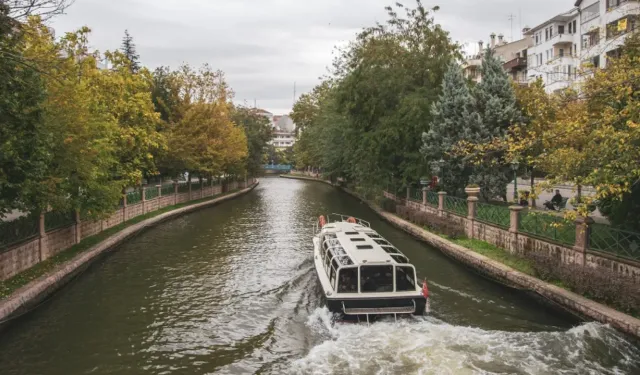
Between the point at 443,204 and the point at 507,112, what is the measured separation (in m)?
6.48

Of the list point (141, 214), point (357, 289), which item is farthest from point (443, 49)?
point (357, 289)

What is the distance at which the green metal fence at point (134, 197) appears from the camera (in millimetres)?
31720

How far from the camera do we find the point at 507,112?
1104 inches

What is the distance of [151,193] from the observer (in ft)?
120

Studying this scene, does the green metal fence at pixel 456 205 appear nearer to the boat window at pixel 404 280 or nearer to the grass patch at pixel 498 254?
the grass patch at pixel 498 254

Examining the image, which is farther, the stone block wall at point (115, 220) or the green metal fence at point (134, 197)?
the green metal fence at point (134, 197)

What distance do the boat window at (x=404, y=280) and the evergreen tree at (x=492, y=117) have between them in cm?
1567

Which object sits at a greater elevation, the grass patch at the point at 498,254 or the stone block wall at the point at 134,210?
the stone block wall at the point at 134,210

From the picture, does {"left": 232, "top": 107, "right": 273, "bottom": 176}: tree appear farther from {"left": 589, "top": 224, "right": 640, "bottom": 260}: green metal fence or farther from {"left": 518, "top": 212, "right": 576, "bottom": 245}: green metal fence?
{"left": 589, "top": 224, "right": 640, "bottom": 260}: green metal fence

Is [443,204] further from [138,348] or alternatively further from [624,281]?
[138,348]

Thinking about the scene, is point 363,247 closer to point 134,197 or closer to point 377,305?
point 377,305

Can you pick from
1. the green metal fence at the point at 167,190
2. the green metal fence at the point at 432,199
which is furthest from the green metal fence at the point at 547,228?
the green metal fence at the point at 167,190

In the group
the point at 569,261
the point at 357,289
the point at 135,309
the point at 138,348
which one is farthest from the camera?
the point at 569,261

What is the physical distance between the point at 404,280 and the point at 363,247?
97.3 inches
